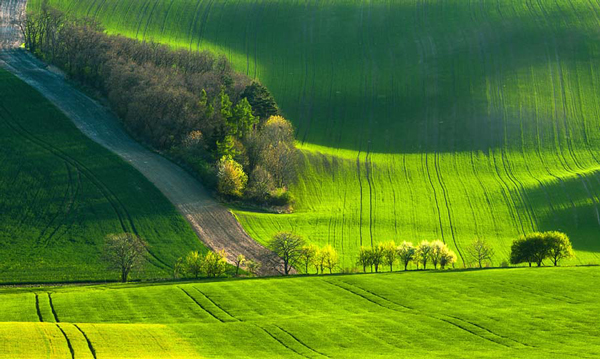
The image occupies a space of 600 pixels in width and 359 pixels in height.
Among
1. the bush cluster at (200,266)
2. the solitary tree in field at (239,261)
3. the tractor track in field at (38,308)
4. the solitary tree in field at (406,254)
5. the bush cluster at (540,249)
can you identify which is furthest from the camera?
the bush cluster at (540,249)

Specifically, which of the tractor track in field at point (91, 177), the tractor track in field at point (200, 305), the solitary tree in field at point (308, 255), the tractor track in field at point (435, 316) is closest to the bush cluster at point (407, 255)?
the solitary tree in field at point (308, 255)

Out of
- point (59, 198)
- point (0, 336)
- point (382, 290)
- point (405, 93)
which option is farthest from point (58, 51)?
point (0, 336)

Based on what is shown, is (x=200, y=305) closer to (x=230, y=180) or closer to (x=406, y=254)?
(x=406, y=254)

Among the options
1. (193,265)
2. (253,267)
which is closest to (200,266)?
(193,265)

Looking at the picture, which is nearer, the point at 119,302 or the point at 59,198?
the point at 119,302

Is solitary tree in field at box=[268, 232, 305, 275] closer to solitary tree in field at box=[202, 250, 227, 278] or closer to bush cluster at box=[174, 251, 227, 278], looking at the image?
bush cluster at box=[174, 251, 227, 278]

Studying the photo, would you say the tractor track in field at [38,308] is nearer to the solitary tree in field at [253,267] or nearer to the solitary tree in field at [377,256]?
the solitary tree in field at [253,267]

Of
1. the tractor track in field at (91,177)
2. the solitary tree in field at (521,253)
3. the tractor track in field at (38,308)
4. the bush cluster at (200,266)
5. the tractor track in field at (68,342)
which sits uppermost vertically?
the tractor track in field at (91,177)

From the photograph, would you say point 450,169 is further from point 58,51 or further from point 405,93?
point 58,51
